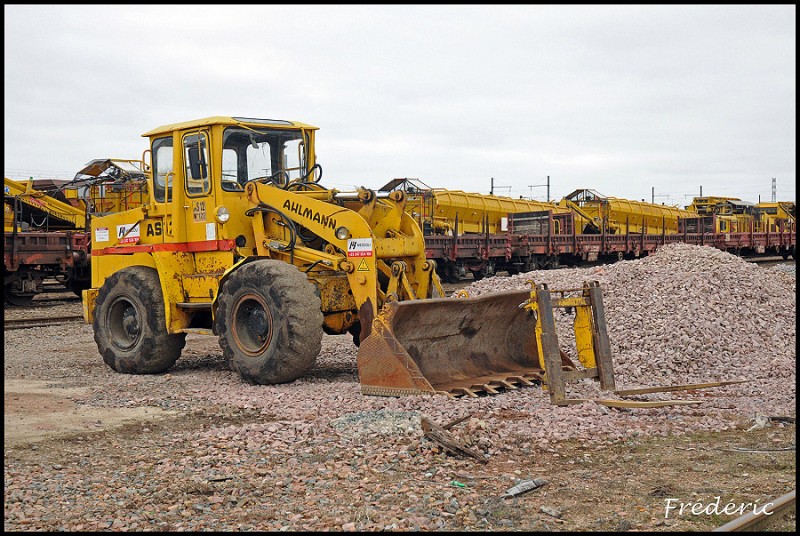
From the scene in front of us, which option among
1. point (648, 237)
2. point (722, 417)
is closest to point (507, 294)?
point (722, 417)

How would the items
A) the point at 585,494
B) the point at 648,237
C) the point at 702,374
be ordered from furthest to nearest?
the point at 648,237
the point at 702,374
the point at 585,494

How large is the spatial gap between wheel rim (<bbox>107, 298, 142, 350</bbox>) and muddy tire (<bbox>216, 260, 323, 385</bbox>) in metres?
1.68

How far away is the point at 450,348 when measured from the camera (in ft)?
30.6

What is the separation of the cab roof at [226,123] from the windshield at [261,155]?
73 mm

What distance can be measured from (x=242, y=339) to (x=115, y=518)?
463 centimetres

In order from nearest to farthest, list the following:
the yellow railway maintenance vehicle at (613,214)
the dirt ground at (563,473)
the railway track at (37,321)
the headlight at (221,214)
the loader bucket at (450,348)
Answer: the dirt ground at (563,473) < the loader bucket at (450,348) < the headlight at (221,214) < the railway track at (37,321) < the yellow railway maintenance vehicle at (613,214)

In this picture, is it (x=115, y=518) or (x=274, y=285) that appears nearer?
(x=115, y=518)

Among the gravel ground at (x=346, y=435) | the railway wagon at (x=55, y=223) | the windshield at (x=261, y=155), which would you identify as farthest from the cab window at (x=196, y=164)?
the railway wagon at (x=55, y=223)

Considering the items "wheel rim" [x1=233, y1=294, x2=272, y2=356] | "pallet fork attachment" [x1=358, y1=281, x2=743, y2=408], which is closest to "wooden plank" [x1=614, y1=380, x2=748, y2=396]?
"pallet fork attachment" [x1=358, y1=281, x2=743, y2=408]

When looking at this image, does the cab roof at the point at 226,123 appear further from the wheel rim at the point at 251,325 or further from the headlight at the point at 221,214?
the wheel rim at the point at 251,325

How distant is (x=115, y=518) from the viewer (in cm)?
506

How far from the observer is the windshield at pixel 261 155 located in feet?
33.9

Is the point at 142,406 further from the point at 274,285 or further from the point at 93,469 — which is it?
the point at 93,469

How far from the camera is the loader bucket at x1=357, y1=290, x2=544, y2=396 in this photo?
27.5ft
